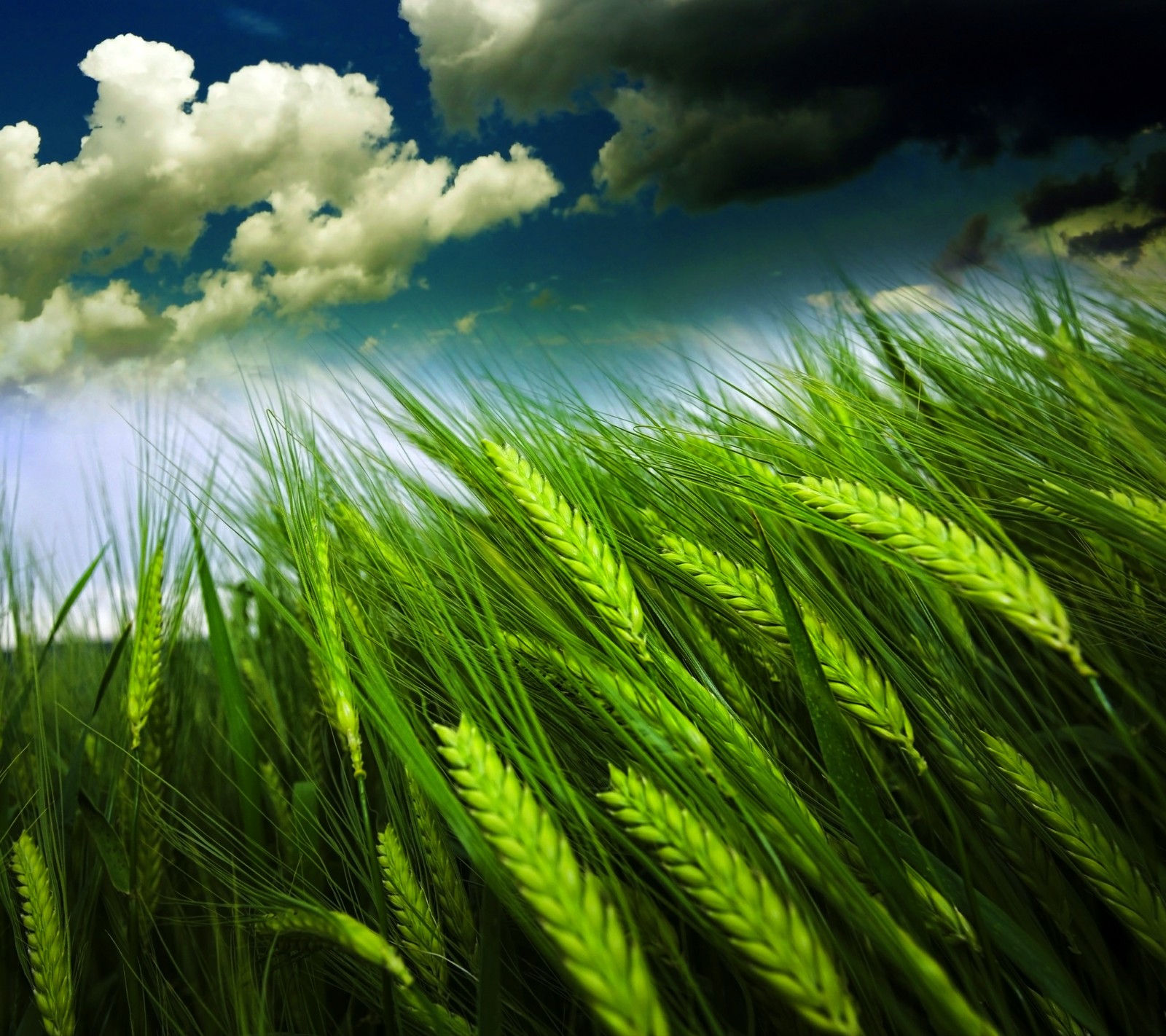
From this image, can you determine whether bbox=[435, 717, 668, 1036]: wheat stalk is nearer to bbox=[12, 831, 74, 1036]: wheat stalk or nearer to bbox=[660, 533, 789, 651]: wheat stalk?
bbox=[660, 533, 789, 651]: wheat stalk

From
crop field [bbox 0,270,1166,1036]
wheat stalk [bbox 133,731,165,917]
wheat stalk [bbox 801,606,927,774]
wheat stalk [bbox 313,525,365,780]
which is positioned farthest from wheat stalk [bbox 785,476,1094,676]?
wheat stalk [bbox 133,731,165,917]

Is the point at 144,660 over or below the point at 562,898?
over

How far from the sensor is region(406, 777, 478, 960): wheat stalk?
25.4 inches

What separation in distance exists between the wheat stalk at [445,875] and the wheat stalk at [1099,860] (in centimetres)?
49

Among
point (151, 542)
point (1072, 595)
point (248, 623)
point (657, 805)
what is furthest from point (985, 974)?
point (248, 623)

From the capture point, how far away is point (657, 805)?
41 cm

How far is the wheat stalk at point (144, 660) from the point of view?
77 cm

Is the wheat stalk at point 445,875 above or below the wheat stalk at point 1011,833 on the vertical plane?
above

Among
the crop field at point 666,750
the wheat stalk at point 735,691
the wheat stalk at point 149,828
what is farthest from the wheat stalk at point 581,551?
the wheat stalk at point 149,828

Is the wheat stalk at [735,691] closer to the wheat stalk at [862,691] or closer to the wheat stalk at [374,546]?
the wheat stalk at [862,691]

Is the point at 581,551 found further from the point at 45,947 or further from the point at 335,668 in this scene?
the point at 45,947

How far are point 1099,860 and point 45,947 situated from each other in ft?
2.91

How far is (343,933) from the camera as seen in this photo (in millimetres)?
466

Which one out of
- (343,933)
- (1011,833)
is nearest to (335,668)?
(343,933)
